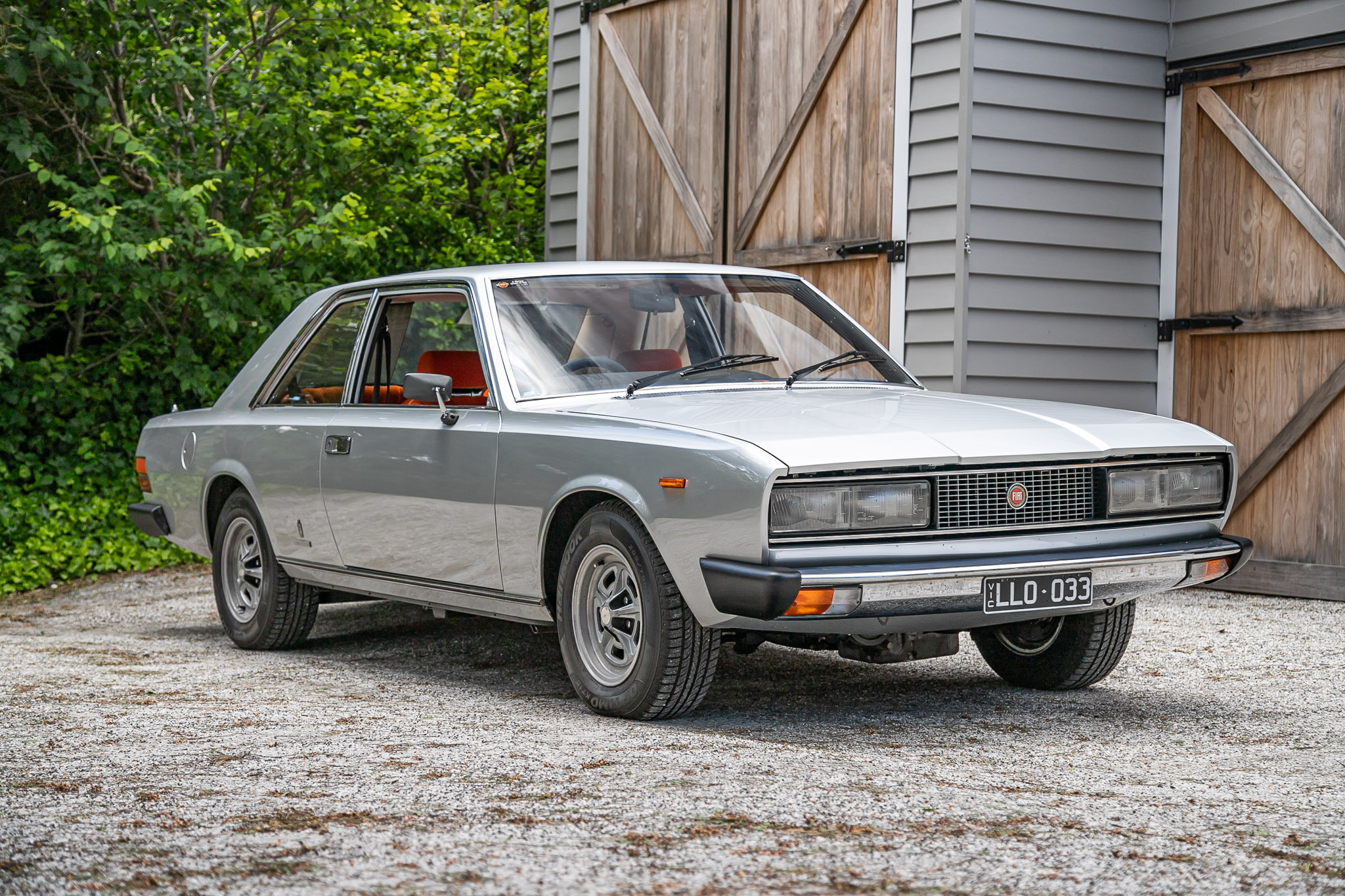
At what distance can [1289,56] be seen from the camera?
9086 millimetres

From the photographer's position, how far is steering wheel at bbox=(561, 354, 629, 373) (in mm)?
5684

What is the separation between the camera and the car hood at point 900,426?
458cm

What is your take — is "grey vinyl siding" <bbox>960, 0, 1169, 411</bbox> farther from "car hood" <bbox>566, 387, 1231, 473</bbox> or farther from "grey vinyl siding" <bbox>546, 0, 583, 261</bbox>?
"grey vinyl siding" <bbox>546, 0, 583, 261</bbox>

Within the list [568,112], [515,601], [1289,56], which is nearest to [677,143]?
[568,112]

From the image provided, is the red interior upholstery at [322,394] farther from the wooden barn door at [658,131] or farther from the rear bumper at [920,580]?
the wooden barn door at [658,131]

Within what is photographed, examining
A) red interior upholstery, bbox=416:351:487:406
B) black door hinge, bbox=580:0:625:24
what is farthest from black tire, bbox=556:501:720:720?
black door hinge, bbox=580:0:625:24

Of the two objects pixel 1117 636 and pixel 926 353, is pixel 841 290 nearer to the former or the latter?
pixel 926 353

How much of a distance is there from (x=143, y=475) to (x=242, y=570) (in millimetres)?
1040

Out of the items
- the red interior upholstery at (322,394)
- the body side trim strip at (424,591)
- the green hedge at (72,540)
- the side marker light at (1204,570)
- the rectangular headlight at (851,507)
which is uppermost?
the red interior upholstery at (322,394)

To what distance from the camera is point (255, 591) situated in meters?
7.31

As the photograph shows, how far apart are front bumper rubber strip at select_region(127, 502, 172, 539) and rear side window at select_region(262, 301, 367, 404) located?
1.02 metres

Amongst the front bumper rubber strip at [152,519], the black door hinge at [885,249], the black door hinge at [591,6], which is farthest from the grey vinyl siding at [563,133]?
the front bumper rubber strip at [152,519]

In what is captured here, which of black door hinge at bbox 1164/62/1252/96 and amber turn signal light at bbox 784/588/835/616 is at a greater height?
black door hinge at bbox 1164/62/1252/96

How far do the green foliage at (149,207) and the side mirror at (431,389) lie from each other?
5288 millimetres
